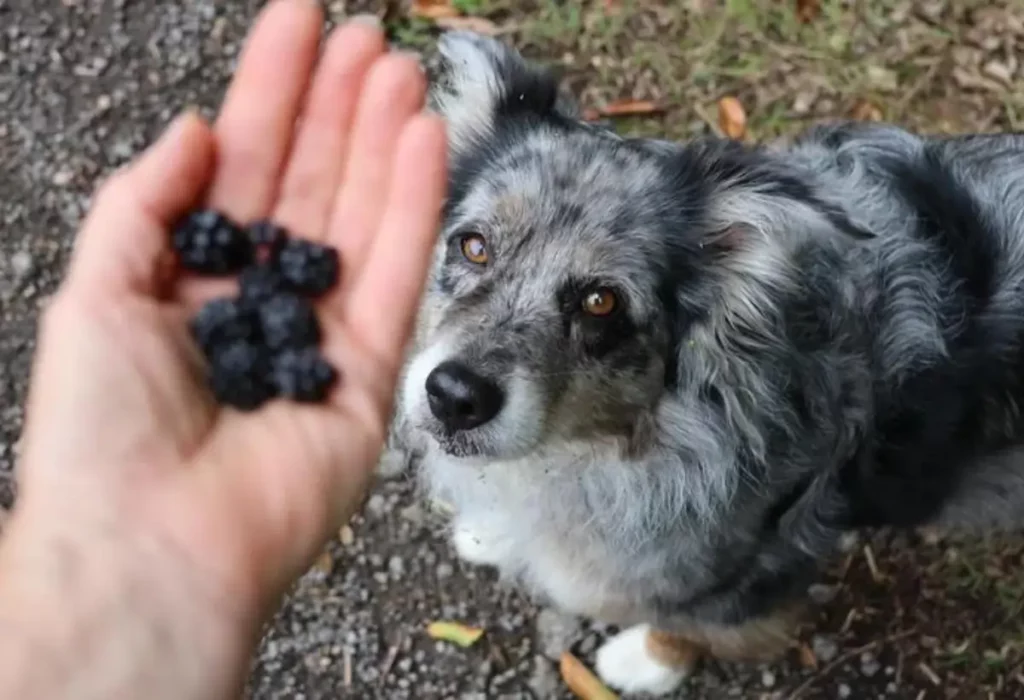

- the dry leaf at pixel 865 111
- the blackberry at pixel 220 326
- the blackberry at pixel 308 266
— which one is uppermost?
the blackberry at pixel 308 266

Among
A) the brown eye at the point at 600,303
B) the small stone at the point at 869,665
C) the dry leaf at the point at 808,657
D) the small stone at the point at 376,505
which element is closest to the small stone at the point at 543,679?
the small stone at the point at 376,505

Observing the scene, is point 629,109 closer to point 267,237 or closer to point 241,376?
point 267,237

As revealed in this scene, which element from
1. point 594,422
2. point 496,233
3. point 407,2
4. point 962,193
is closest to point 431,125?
point 496,233

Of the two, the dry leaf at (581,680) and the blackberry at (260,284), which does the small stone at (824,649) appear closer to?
the dry leaf at (581,680)

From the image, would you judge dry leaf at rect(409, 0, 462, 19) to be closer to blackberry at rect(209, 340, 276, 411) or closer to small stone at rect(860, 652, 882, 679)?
blackberry at rect(209, 340, 276, 411)

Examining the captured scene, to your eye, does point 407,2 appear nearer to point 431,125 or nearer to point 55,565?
point 431,125

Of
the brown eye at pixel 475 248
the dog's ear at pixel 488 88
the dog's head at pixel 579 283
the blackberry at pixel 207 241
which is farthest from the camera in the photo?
the dog's ear at pixel 488 88
